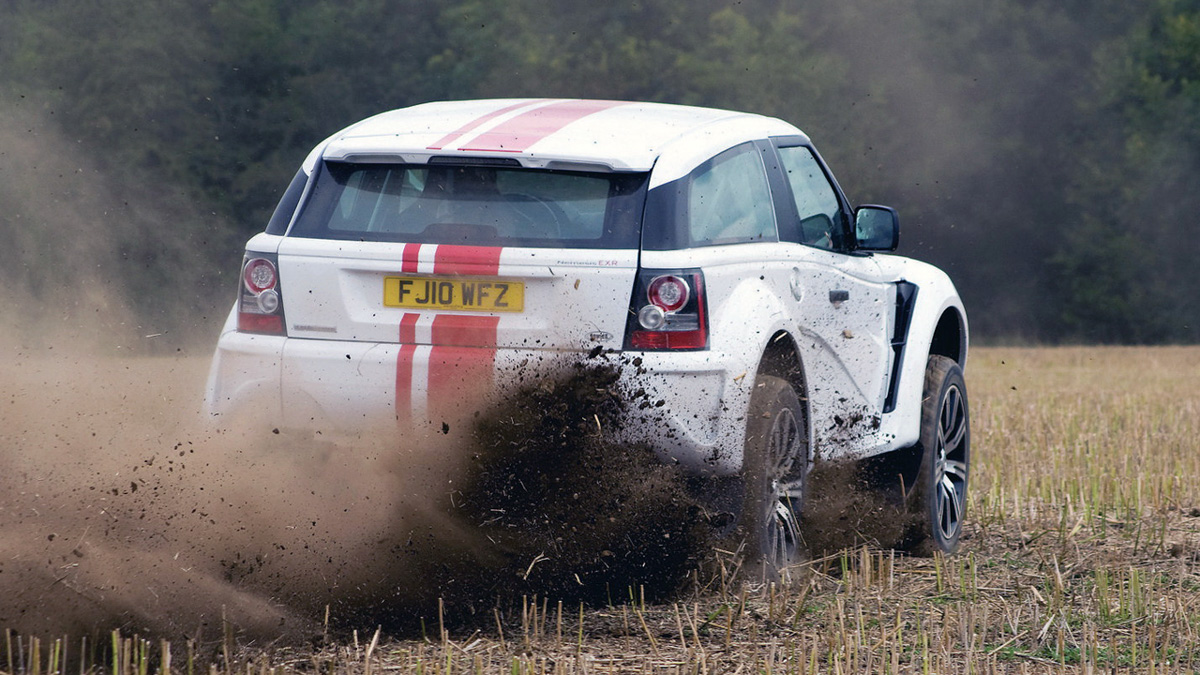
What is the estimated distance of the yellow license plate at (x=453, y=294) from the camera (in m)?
5.07

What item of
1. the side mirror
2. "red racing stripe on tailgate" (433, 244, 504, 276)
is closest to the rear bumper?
"red racing stripe on tailgate" (433, 244, 504, 276)

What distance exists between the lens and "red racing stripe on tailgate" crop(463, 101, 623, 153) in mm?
5316

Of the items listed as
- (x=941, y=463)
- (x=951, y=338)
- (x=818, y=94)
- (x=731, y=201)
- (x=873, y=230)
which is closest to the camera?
(x=731, y=201)

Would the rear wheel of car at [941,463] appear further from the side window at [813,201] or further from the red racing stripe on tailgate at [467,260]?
the red racing stripe on tailgate at [467,260]

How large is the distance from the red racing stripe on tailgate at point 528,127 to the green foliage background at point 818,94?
1071 inches

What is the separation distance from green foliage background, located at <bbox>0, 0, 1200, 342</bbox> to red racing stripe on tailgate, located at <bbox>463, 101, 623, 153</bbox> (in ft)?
89.2

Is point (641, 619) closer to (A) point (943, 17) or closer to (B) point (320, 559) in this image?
(B) point (320, 559)

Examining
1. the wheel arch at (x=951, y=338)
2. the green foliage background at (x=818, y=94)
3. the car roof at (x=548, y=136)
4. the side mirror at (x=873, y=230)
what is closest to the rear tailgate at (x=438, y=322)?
the car roof at (x=548, y=136)

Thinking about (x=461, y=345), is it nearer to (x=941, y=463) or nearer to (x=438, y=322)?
(x=438, y=322)

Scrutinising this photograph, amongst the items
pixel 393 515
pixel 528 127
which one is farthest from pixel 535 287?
pixel 393 515

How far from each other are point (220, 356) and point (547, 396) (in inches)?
47.9

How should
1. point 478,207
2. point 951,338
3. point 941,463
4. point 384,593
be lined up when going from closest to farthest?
point 384,593, point 478,207, point 941,463, point 951,338

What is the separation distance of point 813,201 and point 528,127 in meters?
1.60

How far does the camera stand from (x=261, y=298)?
17.4ft
